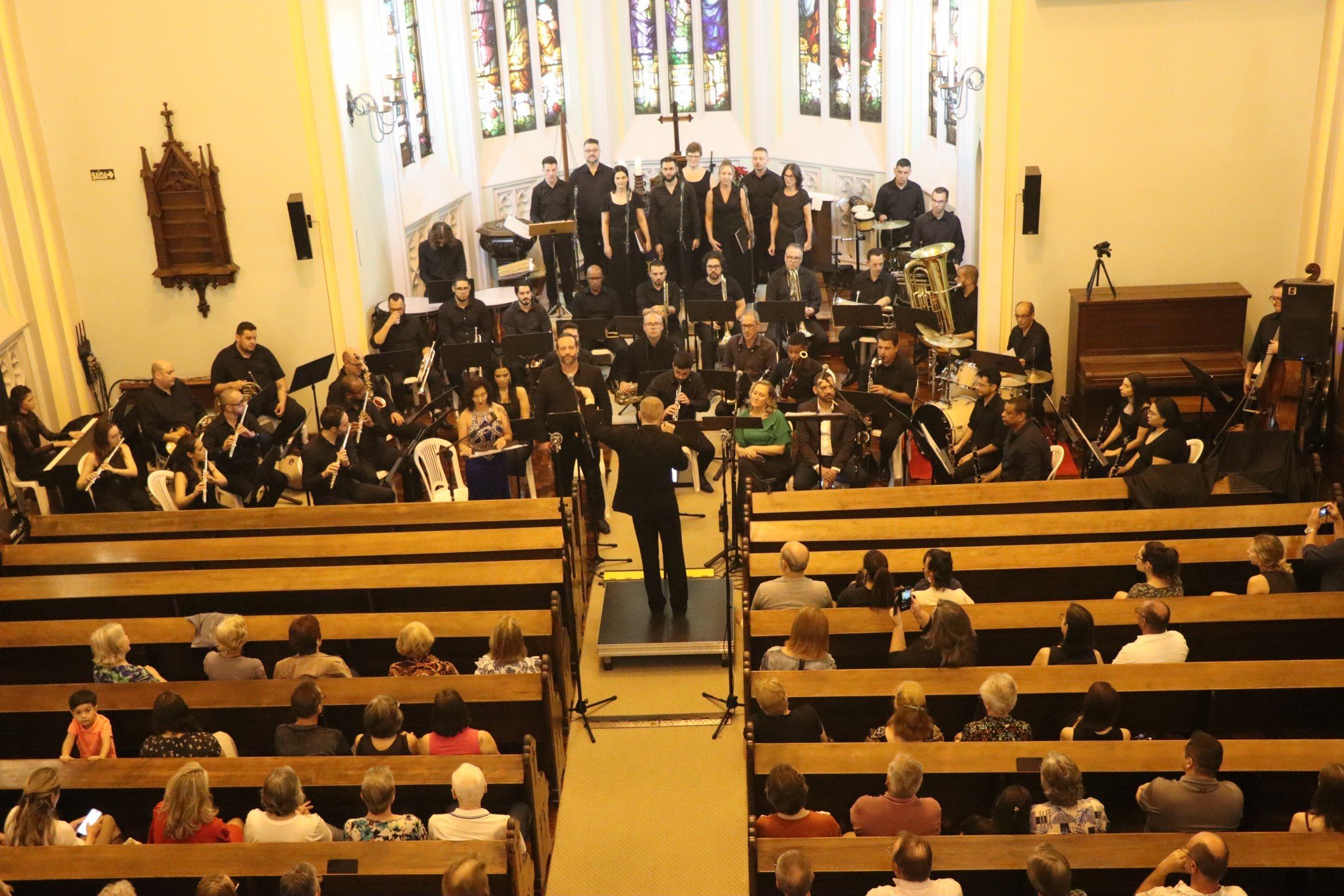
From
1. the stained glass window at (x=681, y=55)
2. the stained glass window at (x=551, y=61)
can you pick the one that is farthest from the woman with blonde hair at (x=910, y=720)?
the stained glass window at (x=681, y=55)

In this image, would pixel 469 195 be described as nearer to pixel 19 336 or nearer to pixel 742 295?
pixel 742 295

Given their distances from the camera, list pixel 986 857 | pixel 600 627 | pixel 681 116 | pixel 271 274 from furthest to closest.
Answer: pixel 681 116
pixel 271 274
pixel 600 627
pixel 986 857

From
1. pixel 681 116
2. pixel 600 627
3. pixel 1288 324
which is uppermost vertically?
pixel 681 116

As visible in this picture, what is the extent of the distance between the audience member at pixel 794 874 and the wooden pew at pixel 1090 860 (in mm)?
252

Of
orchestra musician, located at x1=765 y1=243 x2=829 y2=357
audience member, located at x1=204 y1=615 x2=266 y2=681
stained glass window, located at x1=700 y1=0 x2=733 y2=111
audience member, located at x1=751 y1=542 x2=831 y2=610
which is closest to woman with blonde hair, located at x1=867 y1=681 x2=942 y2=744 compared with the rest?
audience member, located at x1=751 y1=542 x2=831 y2=610

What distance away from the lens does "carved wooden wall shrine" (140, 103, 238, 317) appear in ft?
34.3

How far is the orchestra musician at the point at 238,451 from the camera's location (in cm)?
860

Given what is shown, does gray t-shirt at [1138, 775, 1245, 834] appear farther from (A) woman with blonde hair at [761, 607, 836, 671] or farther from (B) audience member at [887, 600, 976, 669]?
(A) woman with blonde hair at [761, 607, 836, 671]

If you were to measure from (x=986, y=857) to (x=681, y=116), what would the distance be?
530 inches

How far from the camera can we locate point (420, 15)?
13.9 m

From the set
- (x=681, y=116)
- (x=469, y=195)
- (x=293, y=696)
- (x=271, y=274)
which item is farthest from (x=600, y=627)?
(x=681, y=116)

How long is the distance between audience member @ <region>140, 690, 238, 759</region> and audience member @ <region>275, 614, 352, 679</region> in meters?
0.60

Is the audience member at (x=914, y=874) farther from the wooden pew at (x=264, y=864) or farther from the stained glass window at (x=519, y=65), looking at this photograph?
the stained glass window at (x=519, y=65)

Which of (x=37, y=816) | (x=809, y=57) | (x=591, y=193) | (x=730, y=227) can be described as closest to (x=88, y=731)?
(x=37, y=816)
